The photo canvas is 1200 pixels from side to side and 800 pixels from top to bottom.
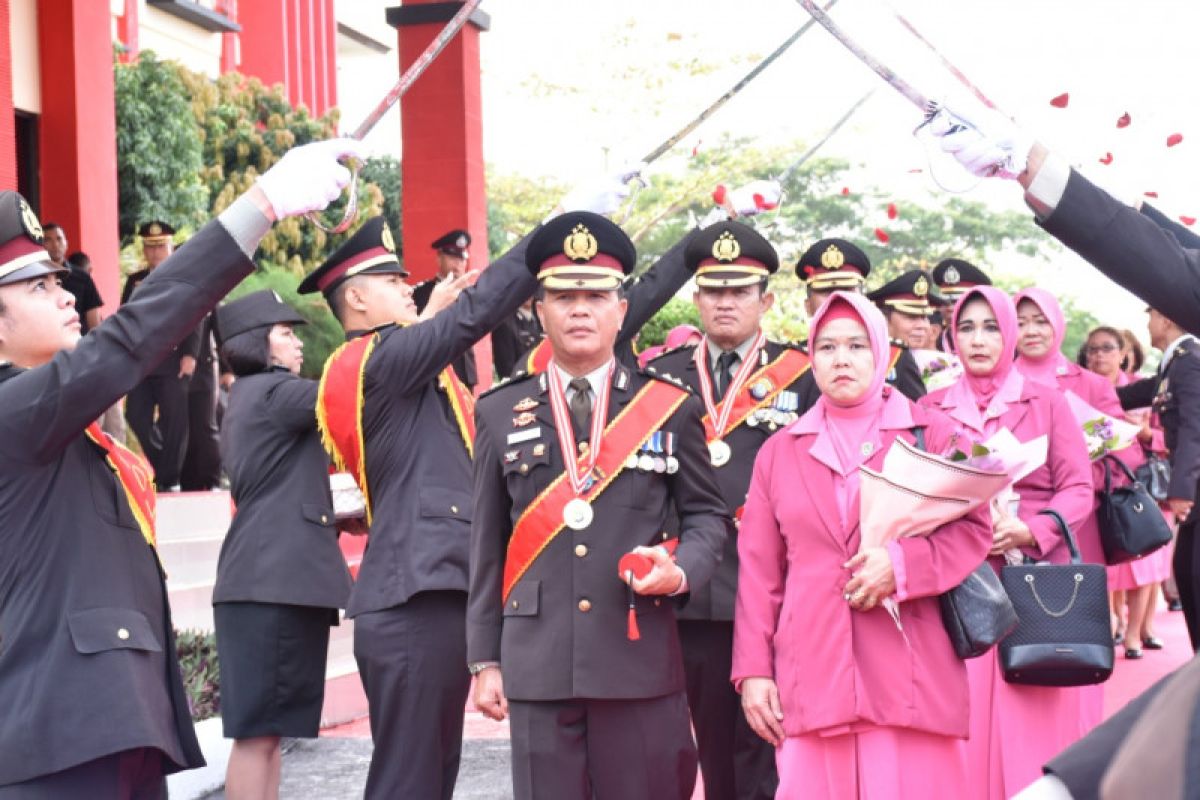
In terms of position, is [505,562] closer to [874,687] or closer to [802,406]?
[874,687]

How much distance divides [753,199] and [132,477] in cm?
392

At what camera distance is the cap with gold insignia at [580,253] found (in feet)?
14.8

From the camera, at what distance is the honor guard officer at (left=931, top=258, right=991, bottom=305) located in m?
8.83

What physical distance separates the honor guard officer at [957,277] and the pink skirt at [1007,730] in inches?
137

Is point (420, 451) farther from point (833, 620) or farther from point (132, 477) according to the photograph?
point (833, 620)

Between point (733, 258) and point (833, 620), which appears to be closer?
point (833, 620)

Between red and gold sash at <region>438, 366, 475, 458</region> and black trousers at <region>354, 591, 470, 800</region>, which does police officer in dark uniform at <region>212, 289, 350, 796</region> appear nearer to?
red and gold sash at <region>438, 366, 475, 458</region>

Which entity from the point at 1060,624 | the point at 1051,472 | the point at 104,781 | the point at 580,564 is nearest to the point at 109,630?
the point at 104,781

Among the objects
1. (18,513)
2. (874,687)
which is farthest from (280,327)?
(874,687)

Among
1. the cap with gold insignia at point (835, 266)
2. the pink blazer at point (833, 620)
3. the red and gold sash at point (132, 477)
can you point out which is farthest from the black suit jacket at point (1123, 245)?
the cap with gold insignia at point (835, 266)

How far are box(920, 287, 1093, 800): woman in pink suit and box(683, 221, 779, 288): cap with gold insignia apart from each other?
2.68 ft

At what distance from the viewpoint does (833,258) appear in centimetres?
760

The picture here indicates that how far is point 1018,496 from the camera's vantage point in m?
5.56

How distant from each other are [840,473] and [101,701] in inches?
80.6
